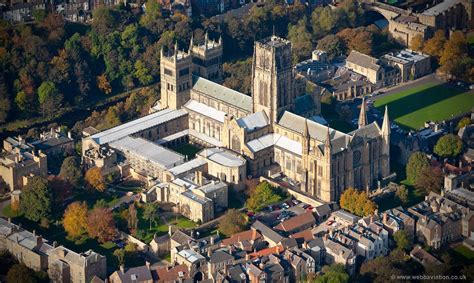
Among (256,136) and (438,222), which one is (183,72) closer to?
(256,136)

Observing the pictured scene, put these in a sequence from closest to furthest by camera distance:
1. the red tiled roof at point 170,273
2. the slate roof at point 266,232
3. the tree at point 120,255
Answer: the red tiled roof at point 170,273 < the tree at point 120,255 < the slate roof at point 266,232

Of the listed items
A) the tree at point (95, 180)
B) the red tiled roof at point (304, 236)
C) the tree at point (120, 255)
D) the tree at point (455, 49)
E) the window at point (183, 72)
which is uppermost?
the window at point (183, 72)

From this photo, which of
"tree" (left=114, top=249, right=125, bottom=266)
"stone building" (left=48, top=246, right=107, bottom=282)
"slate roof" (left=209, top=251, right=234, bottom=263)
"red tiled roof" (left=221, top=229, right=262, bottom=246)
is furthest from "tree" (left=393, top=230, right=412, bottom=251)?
"stone building" (left=48, top=246, right=107, bottom=282)

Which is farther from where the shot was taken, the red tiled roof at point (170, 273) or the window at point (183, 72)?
the window at point (183, 72)

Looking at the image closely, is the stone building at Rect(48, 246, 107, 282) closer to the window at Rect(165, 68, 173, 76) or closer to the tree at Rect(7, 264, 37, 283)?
the tree at Rect(7, 264, 37, 283)

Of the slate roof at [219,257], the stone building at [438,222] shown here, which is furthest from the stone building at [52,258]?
the stone building at [438,222]

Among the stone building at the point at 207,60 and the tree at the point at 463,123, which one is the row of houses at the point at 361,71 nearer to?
the stone building at the point at 207,60

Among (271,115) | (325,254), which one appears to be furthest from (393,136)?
(325,254)
